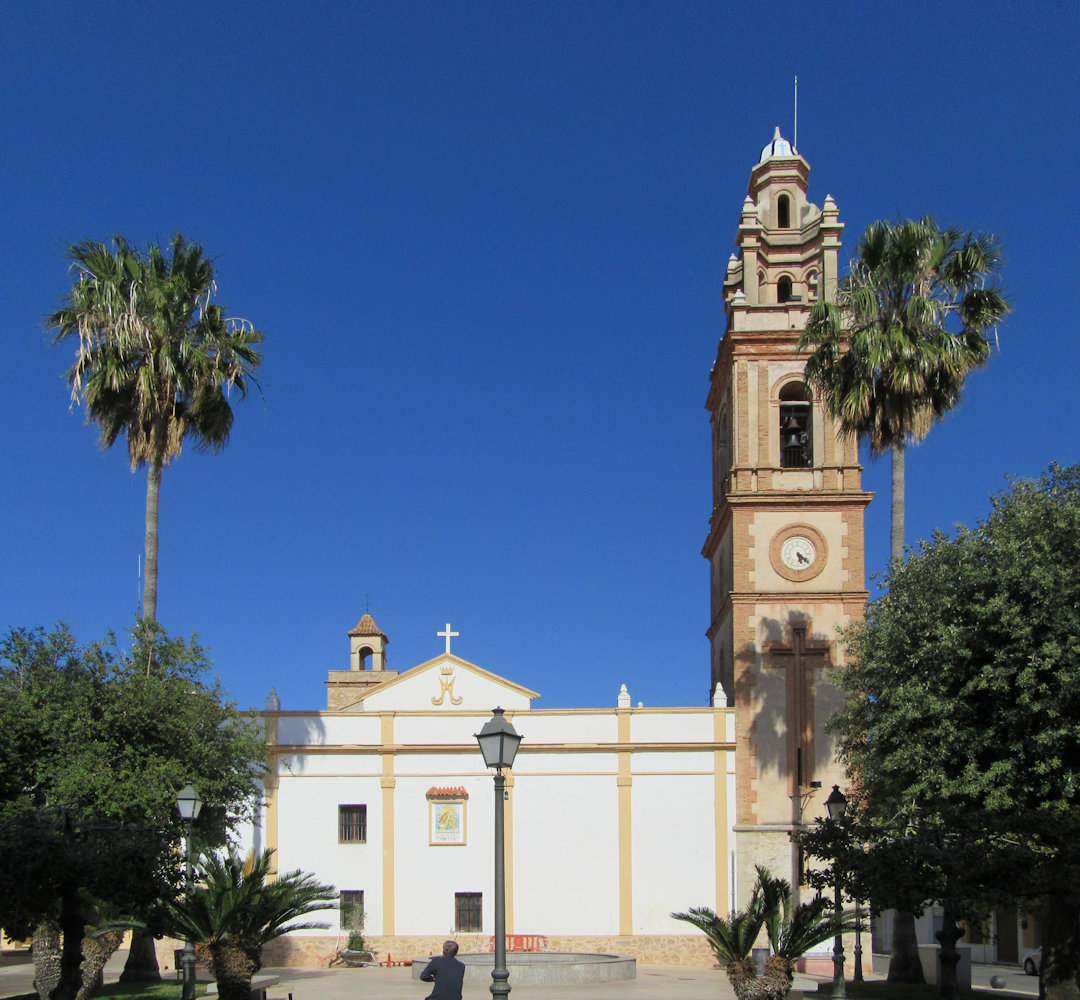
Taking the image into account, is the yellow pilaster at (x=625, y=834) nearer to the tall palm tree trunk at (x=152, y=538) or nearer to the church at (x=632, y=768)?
the church at (x=632, y=768)

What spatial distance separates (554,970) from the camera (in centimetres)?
2875

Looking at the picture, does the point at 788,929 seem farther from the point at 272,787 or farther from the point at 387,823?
the point at 272,787

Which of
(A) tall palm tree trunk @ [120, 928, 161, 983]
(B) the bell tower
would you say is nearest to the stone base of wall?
(B) the bell tower

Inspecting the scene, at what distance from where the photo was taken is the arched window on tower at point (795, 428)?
38.0 metres

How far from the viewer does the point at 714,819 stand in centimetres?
3644

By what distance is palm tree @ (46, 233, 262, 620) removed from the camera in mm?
31594

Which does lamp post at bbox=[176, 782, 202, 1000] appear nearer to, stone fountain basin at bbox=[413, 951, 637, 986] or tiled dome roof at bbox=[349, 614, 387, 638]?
stone fountain basin at bbox=[413, 951, 637, 986]

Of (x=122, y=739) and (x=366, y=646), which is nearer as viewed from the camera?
(x=122, y=739)

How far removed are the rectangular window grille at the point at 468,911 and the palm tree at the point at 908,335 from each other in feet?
51.4

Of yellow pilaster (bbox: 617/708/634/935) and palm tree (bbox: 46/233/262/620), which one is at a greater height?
palm tree (bbox: 46/233/262/620)

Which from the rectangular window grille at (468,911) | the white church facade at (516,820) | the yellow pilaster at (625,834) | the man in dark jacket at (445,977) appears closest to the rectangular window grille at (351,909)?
the white church facade at (516,820)

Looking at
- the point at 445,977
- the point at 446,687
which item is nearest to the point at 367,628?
the point at 446,687

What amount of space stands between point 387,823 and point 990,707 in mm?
18428

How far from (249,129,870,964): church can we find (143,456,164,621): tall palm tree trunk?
26.0 ft
